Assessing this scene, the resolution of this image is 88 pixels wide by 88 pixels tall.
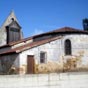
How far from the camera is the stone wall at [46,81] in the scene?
1417 cm

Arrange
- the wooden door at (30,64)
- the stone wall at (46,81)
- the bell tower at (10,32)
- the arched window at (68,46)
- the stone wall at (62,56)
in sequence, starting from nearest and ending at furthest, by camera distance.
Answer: the stone wall at (46,81)
the wooden door at (30,64)
the stone wall at (62,56)
the arched window at (68,46)
the bell tower at (10,32)

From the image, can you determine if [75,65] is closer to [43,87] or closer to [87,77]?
[87,77]

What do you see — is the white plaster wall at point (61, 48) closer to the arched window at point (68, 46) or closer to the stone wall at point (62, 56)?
the stone wall at point (62, 56)

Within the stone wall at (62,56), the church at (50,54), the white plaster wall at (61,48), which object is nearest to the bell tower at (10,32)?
the church at (50,54)

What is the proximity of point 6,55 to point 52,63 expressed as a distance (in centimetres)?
520

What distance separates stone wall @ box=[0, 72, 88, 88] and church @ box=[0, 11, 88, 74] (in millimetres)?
8019

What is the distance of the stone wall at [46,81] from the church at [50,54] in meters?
8.02

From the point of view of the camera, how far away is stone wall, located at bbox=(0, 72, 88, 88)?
1417 centimetres

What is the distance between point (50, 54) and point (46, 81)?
34.5 ft

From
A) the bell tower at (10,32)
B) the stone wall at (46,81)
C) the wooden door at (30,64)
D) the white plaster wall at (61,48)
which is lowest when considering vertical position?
the stone wall at (46,81)

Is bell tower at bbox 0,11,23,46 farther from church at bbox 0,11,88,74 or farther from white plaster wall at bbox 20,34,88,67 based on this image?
white plaster wall at bbox 20,34,88,67

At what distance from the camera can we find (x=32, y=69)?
79.0ft

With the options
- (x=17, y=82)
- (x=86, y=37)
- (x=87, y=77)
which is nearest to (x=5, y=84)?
(x=17, y=82)

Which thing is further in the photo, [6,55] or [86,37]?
[86,37]
